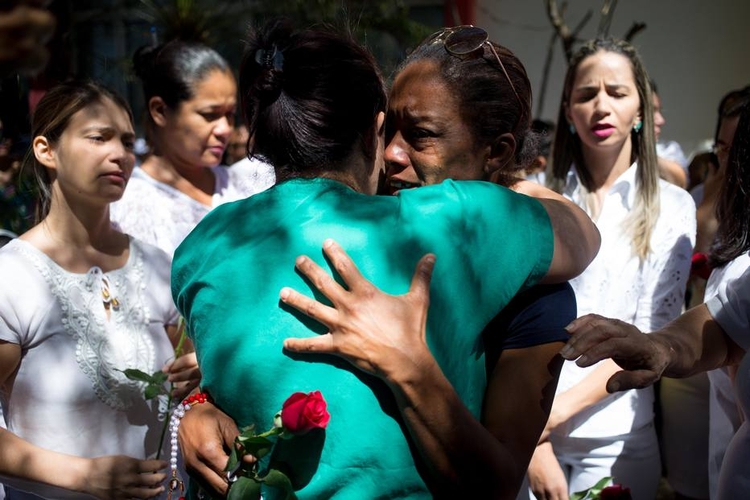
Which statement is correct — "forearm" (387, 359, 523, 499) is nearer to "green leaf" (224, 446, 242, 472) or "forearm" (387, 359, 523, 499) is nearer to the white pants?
"green leaf" (224, 446, 242, 472)

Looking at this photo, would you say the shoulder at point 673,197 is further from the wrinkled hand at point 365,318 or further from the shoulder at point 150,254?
the wrinkled hand at point 365,318

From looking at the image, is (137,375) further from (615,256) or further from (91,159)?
(615,256)

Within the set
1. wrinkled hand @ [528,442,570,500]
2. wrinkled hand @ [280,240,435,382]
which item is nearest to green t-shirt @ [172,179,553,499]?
wrinkled hand @ [280,240,435,382]

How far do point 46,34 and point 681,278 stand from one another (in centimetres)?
307

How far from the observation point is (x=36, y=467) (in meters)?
2.73

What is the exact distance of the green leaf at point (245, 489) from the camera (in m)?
1.77

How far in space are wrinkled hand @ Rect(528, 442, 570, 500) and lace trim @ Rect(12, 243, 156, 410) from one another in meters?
1.39

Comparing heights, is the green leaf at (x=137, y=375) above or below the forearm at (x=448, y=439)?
below

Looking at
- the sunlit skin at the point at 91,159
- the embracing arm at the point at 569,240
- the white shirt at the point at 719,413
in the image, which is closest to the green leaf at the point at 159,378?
the sunlit skin at the point at 91,159

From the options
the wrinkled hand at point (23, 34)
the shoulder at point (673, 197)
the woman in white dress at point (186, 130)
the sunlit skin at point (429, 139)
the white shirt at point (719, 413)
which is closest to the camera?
the wrinkled hand at point (23, 34)

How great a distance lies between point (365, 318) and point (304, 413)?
0.68 ft

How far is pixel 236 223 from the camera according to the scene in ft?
6.28

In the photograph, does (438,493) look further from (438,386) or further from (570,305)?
(570,305)

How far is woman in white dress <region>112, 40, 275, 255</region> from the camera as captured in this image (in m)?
4.28
